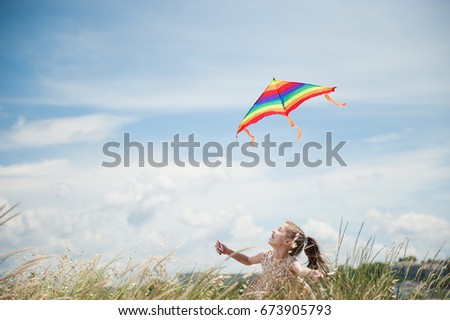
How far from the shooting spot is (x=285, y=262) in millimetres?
6652

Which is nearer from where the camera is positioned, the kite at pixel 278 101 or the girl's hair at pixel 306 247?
the girl's hair at pixel 306 247

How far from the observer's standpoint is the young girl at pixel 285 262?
5.89m

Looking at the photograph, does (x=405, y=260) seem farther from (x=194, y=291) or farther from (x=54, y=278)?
(x=54, y=278)

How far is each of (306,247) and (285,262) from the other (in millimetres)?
416

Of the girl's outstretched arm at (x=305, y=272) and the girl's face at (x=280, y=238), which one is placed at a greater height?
the girl's face at (x=280, y=238)

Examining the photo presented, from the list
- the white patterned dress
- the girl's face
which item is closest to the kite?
the girl's face

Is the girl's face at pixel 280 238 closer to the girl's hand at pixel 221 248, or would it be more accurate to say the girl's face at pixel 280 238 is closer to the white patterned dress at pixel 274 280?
the white patterned dress at pixel 274 280

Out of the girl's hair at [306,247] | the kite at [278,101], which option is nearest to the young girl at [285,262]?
the girl's hair at [306,247]

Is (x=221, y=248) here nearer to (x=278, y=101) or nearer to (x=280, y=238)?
(x=280, y=238)

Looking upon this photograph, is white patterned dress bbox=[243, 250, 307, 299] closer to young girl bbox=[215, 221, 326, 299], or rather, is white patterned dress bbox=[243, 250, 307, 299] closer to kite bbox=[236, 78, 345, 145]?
young girl bbox=[215, 221, 326, 299]

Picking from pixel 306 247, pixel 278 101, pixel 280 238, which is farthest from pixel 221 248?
pixel 278 101

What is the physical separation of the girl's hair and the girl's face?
0.05m
